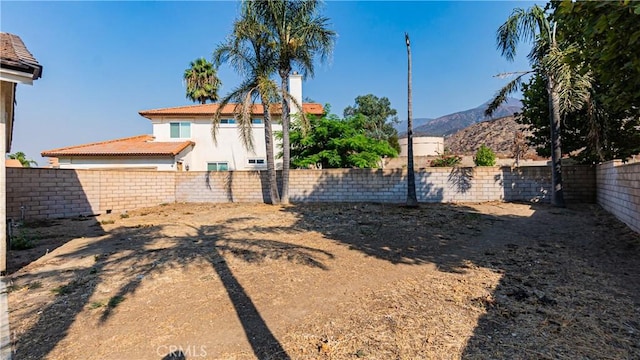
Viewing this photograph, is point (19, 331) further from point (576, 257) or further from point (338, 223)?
point (576, 257)

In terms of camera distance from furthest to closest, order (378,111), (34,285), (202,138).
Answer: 1. (378,111)
2. (202,138)
3. (34,285)

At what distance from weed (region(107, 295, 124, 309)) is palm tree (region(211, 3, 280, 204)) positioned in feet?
29.4

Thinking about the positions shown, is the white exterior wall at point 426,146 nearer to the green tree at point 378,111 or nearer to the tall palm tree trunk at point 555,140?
the green tree at point 378,111

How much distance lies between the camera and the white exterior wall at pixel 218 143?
66.4ft

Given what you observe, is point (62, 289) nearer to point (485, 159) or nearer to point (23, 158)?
point (485, 159)

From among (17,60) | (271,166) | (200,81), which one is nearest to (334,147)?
(271,166)

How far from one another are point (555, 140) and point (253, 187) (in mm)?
12990

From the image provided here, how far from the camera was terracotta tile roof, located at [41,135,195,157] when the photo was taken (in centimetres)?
1739

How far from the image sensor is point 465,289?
13.2ft

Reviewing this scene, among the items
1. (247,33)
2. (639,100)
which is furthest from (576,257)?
(247,33)

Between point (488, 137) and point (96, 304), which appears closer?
point (96, 304)

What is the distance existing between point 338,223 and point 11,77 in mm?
7569

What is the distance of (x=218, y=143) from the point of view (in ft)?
66.6

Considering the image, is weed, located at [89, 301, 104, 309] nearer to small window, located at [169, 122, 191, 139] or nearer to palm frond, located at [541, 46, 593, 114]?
palm frond, located at [541, 46, 593, 114]
